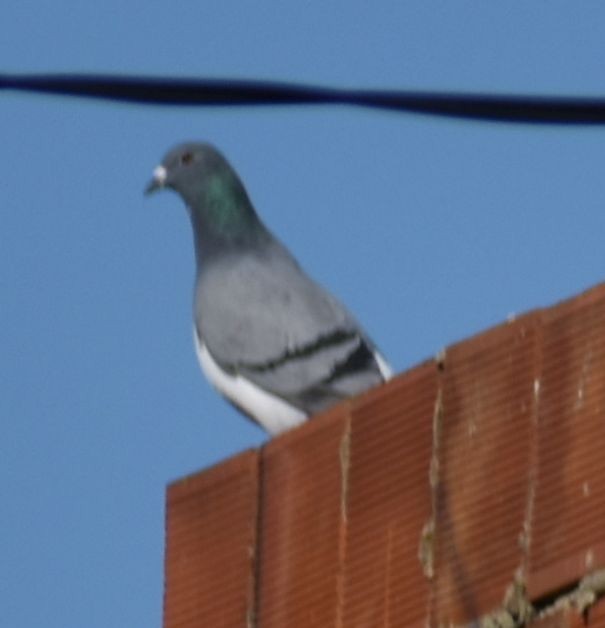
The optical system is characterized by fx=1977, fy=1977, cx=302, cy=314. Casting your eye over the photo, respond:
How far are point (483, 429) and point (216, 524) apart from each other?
83 cm

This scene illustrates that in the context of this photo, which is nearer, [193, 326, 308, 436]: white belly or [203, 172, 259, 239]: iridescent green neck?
[193, 326, 308, 436]: white belly

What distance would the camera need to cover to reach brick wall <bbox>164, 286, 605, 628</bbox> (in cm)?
378

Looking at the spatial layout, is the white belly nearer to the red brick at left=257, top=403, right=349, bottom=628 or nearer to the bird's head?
the bird's head

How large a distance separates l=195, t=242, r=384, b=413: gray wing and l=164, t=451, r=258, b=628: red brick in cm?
204

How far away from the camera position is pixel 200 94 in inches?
118

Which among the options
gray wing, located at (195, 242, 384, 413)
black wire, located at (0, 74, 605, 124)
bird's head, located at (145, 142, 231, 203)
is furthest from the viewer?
bird's head, located at (145, 142, 231, 203)

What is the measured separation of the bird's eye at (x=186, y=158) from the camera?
30.8 ft

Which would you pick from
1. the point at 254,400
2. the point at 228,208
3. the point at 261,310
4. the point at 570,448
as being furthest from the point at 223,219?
the point at 570,448

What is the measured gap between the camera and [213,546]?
4.59m

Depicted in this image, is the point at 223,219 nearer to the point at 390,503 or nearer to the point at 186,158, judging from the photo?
the point at 186,158

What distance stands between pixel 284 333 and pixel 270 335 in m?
0.08

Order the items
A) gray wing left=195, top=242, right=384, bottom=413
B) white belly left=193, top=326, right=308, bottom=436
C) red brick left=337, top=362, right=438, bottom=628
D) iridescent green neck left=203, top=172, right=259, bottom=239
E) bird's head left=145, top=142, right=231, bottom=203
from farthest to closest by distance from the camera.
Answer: bird's head left=145, top=142, right=231, bottom=203, iridescent green neck left=203, top=172, right=259, bottom=239, white belly left=193, top=326, right=308, bottom=436, gray wing left=195, top=242, right=384, bottom=413, red brick left=337, top=362, right=438, bottom=628

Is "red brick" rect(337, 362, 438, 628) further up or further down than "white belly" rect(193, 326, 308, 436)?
further down

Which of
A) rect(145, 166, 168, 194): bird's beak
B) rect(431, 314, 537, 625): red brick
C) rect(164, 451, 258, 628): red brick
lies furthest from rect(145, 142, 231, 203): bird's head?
rect(431, 314, 537, 625): red brick
